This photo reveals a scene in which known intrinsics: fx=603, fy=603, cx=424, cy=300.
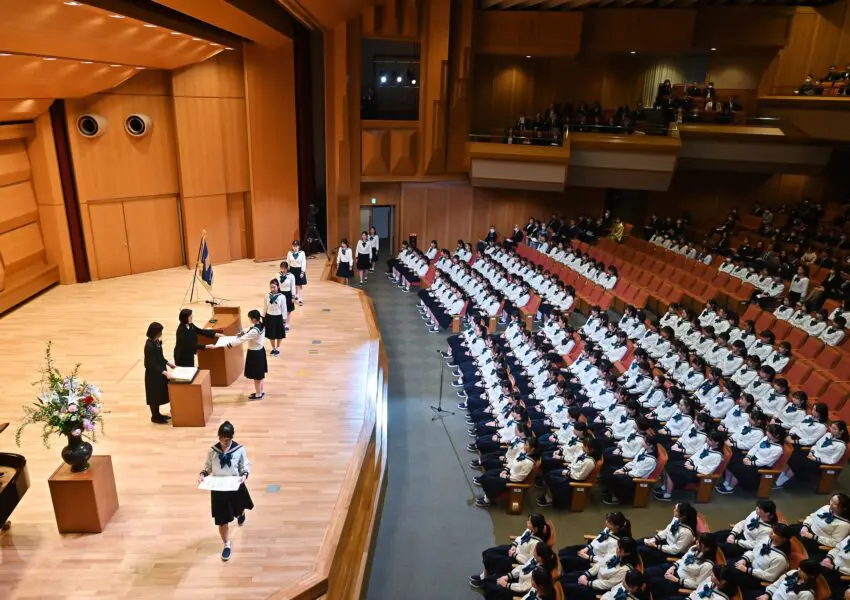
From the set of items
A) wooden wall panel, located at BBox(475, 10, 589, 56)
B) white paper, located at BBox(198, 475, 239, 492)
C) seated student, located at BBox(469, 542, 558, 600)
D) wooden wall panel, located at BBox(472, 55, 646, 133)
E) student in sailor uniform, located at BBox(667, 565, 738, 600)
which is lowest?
seated student, located at BBox(469, 542, 558, 600)

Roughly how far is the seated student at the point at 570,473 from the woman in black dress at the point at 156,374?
3.67 metres

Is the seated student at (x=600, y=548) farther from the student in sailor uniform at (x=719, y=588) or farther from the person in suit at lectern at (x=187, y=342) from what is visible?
the person in suit at lectern at (x=187, y=342)

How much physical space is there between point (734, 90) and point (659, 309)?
28.8 ft

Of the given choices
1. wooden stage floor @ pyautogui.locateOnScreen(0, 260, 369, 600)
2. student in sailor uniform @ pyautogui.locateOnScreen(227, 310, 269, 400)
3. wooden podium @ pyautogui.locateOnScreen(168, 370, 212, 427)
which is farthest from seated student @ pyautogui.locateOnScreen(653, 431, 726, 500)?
wooden podium @ pyautogui.locateOnScreen(168, 370, 212, 427)

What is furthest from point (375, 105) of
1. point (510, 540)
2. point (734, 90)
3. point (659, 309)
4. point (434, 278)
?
point (510, 540)

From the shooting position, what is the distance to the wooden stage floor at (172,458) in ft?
13.4

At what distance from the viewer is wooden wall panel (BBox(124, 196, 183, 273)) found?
10.9 metres

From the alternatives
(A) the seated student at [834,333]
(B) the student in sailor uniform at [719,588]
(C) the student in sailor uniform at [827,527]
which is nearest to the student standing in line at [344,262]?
(A) the seated student at [834,333]

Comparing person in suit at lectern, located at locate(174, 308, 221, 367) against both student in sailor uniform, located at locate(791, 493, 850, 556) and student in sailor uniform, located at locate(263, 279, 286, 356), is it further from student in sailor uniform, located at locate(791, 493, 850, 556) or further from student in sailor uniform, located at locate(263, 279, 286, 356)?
student in sailor uniform, located at locate(791, 493, 850, 556)

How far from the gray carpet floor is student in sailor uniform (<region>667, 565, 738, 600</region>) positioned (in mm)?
1381

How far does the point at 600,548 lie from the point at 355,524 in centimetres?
191

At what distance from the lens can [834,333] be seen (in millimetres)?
7559

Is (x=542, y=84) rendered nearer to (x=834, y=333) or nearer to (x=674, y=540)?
(x=834, y=333)

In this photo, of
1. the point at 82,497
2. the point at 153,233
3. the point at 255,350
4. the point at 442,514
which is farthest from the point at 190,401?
the point at 153,233
